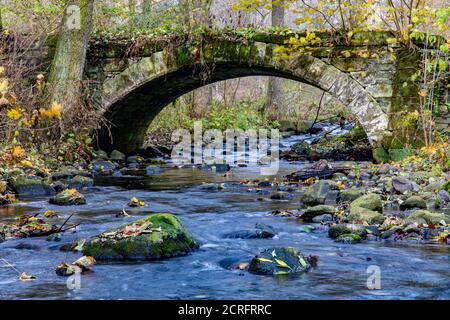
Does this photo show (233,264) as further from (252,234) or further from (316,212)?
(316,212)

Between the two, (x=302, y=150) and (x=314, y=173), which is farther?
(x=302, y=150)

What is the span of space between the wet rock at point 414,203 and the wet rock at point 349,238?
64.0 inches

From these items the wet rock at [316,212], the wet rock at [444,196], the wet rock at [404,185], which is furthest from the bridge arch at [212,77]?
the wet rock at [316,212]

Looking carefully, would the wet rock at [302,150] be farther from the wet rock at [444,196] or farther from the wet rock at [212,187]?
the wet rock at [444,196]

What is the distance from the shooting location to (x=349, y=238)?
18.9 ft

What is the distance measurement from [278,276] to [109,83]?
9.52m

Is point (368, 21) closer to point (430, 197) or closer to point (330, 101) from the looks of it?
point (430, 197)

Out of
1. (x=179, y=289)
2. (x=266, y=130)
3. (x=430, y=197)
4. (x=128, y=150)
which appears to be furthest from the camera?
(x=266, y=130)

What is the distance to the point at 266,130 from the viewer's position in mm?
20188

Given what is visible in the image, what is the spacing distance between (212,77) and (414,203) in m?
7.67

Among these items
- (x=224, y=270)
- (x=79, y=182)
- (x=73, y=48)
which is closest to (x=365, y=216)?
(x=224, y=270)

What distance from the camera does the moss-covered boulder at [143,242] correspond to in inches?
202
